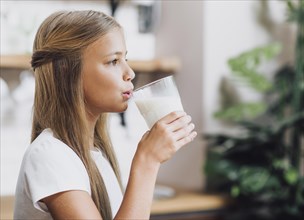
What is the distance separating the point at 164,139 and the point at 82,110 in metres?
0.15

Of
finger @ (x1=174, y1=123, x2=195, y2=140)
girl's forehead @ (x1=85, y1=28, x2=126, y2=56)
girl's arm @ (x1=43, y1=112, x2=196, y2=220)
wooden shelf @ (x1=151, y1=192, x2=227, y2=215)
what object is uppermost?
girl's forehead @ (x1=85, y1=28, x2=126, y2=56)

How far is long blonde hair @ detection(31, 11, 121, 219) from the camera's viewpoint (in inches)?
38.3

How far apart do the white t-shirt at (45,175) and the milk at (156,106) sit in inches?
5.6

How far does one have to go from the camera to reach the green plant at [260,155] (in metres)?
2.48

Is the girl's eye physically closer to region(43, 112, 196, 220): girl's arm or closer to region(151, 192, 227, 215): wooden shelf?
region(43, 112, 196, 220): girl's arm

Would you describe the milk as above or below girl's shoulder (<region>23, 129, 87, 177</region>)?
above

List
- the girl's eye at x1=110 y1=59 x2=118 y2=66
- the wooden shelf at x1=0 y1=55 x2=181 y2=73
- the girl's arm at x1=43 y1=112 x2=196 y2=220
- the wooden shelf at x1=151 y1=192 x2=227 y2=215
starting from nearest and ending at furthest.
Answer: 1. the girl's arm at x1=43 y1=112 x2=196 y2=220
2. the girl's eye at x1=110 y1=59 x2=118 y2=66
3. the wooden shelf at x1=151 y1=192 x2=227 y2=215
4. the wooden shelf at x1=0 y1=55 x2=181 y2=73

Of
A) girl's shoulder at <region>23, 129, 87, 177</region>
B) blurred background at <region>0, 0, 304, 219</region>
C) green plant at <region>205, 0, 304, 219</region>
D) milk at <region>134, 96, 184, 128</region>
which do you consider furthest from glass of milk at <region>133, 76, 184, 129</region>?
green plant at <region>205, 0, 304, 219</region>

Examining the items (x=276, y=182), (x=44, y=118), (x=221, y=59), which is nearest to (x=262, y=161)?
(x=276, y=182)

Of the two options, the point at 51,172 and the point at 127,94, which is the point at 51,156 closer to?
the point at 51,172

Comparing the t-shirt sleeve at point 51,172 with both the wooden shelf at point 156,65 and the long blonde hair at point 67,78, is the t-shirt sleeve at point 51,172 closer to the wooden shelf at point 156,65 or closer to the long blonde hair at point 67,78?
the long blonde hair at point 67,78

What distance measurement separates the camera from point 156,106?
0.99 m

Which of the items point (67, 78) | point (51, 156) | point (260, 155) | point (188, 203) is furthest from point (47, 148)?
point (260, 155)

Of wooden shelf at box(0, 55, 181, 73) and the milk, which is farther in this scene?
wooden shelf at box(0, 55, 181, 73)
